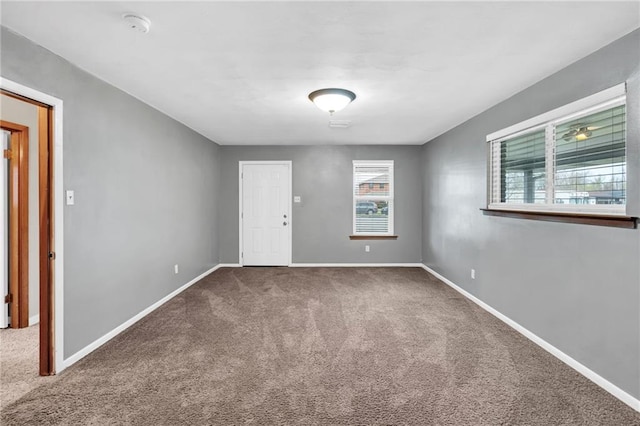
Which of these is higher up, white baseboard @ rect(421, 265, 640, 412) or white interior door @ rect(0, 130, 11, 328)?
white interior door @ rect(0, 130, 11, 328)

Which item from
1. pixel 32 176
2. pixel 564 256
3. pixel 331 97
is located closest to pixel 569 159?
pixel 564 256

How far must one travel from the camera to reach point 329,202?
623cm

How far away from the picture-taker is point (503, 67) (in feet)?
8.43

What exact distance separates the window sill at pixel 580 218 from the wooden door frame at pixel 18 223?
4883mm

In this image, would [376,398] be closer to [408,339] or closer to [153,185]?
[408,339]

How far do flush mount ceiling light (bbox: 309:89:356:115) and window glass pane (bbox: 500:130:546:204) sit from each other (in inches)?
70.3

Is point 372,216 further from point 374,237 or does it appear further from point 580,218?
point 580,218

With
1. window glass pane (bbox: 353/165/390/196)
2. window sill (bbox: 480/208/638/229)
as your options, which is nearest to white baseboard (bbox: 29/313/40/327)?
window glass pane (bbox: 353/165/390/196)

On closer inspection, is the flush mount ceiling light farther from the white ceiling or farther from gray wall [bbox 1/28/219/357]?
gray wall [bbox 1/28/219/357]

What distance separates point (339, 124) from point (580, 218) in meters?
2.98

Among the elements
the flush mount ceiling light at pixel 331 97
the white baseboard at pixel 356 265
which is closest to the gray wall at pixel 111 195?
the flush mount ceiling light at pixel 331 97

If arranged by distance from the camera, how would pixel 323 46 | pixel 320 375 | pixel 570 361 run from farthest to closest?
pixel 570 361 < pixel 320 375 < pixel 323 46

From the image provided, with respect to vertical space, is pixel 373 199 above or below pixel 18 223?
above

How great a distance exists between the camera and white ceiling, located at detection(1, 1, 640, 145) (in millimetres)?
1807
